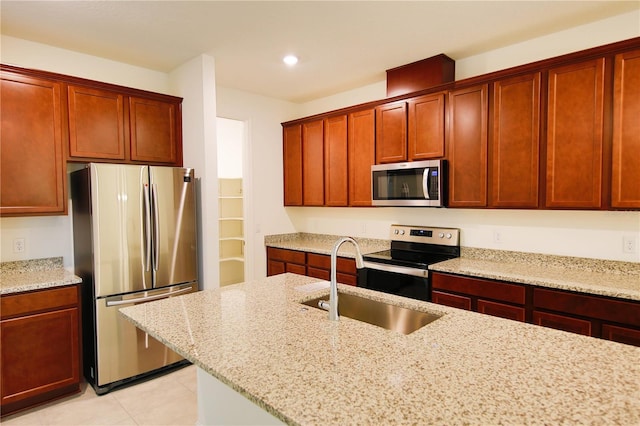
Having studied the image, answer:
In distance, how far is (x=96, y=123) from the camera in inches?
114

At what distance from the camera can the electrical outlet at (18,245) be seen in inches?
110

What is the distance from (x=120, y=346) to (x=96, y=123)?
1.76m

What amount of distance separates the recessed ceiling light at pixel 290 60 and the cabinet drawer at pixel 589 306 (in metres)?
2.64

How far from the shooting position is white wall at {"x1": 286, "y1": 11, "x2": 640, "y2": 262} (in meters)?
2.55

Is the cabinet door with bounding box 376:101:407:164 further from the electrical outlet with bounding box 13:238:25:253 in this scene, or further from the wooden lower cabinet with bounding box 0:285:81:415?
the electrical outlet with bounding box 13:238:25:253

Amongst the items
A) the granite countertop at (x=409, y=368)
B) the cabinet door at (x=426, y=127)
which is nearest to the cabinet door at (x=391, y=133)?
the cabinet door at (x=426, y=127)

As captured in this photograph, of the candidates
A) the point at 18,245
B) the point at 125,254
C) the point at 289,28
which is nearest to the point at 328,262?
the point at 125,254

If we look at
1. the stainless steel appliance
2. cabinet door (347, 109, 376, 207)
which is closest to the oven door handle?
the stainless steel appliance

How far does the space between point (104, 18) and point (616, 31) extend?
11.6 feet

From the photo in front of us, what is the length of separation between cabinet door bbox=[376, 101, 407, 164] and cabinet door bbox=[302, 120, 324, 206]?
0.80m

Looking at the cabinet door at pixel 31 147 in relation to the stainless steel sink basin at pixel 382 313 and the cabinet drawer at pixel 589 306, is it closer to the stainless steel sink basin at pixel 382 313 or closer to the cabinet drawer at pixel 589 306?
the stainless steel sink basin at pixel 382 313

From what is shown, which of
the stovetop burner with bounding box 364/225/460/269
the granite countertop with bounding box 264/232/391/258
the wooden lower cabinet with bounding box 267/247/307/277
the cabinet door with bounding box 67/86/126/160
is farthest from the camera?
the wooden lower cabinet with bounding box 267/247/307/277

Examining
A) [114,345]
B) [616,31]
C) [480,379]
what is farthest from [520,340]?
[114,345]

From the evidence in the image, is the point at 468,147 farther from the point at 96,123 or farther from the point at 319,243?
the point at 96,123
